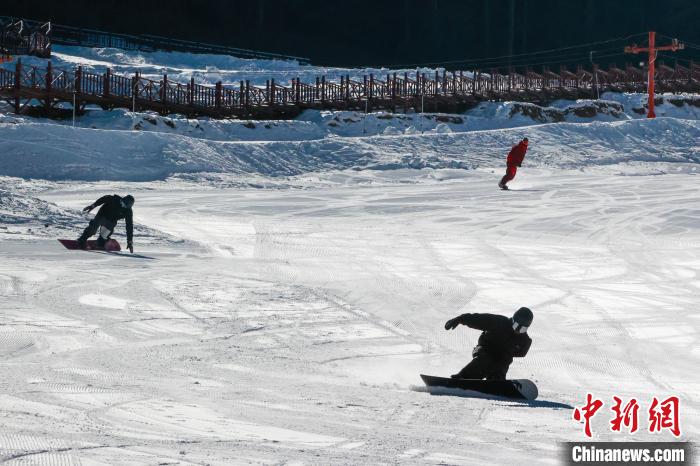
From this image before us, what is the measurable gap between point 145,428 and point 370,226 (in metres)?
15.6

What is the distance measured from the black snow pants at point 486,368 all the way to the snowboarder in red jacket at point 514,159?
793 inches

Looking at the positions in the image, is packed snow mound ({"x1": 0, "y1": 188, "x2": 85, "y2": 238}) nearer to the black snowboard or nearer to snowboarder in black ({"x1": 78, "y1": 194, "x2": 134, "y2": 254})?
snowboarder in black ({"x1": 78, "y1": 194, "x2": 134, "y2": 254})

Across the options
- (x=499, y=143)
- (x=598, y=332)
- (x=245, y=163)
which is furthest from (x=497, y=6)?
(x=598, y=332)

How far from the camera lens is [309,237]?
20.2 m

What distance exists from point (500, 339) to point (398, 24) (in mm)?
51859

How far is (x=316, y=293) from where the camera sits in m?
14.3

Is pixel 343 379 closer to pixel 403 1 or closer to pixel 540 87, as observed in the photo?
pixel 540 87

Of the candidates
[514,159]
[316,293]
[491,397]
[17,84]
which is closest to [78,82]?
[17,84]

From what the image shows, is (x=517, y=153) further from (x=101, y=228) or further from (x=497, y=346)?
(x=497, y=346)

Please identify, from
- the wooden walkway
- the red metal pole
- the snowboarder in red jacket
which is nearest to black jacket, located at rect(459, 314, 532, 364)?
the snowboarder in red jacket

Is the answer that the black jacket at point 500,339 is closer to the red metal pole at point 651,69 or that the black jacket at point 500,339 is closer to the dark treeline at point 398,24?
the red metal pole at point 651,69

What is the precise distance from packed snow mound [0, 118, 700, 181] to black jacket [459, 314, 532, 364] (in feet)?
64.7

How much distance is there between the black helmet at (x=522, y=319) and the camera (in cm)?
859

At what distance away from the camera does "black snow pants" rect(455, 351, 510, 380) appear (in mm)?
8883
